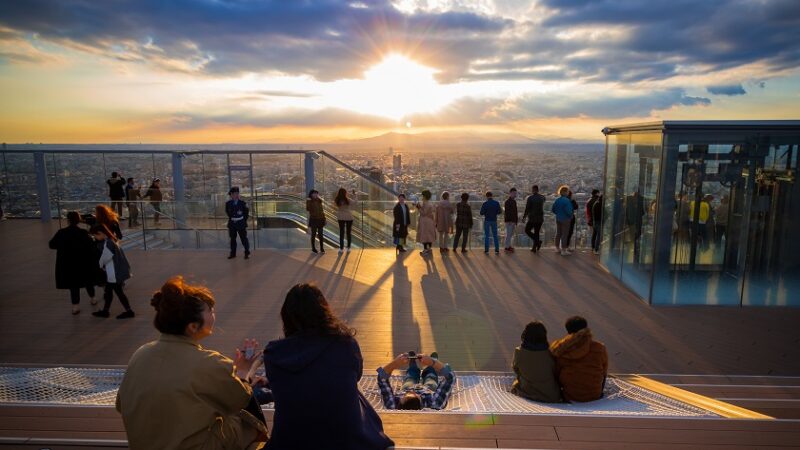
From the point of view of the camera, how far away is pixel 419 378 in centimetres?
513

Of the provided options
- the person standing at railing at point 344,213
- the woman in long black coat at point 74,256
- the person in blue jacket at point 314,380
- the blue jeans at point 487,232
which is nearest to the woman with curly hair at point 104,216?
the woman in long black coat at point 74,256

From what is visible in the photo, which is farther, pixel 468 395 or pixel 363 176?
pixel 363 176

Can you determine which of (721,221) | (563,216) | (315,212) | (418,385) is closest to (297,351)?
(418,385)

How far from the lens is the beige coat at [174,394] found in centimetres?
243

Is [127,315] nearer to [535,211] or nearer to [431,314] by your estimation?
[431,314]

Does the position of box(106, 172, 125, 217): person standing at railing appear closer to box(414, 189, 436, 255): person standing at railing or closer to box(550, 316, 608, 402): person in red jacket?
box(414, 189, 436, 255): person standing at railing

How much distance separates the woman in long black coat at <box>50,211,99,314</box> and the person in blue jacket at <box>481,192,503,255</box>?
835cm

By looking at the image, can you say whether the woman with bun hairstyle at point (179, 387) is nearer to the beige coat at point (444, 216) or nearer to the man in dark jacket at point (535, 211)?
the beige coat at point (444, 216)

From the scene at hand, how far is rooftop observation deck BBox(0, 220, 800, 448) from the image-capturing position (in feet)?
11.3

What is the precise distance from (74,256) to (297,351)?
6700 millimetres

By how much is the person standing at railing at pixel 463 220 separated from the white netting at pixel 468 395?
699cm

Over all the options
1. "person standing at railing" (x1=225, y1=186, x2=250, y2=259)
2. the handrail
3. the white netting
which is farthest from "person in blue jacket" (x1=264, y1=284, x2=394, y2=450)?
the handrail

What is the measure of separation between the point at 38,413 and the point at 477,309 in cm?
608

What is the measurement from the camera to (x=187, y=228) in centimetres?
1334
